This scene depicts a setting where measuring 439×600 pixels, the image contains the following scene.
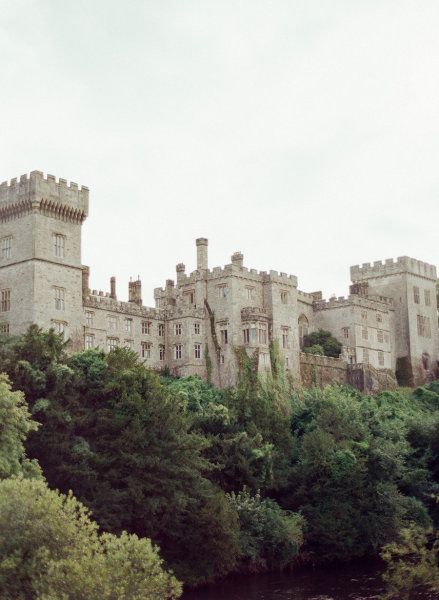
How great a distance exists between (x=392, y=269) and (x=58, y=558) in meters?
68.0

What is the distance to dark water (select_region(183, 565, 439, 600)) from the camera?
49.6m

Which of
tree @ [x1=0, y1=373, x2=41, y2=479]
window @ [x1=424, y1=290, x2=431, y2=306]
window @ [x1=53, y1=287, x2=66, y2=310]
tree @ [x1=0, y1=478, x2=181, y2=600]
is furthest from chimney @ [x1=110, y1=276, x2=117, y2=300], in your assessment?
tree @ [x1=0, y1=478, x2=181, y2=600]

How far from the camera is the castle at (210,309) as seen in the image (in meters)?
64.9

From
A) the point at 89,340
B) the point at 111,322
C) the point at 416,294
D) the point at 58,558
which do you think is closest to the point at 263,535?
the point at 89,340

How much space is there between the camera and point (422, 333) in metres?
94.2

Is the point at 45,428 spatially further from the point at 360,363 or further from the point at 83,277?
the point at 360,363

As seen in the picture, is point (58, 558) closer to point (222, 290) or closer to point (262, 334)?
point (262, 334)

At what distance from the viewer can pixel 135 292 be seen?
76.4 metres

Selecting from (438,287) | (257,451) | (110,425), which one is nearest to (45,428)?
(110,425)

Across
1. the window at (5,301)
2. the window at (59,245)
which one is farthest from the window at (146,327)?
the window at (5,301)

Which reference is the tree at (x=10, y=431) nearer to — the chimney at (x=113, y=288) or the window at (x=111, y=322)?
the window at (x=111, y=322)

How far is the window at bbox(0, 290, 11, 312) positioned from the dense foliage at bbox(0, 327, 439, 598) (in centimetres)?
836

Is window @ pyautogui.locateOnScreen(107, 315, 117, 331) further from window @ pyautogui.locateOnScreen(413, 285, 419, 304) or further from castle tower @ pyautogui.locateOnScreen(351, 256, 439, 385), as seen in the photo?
window @ pyautogui.locateOnScreen(413, 285, 419, 304)

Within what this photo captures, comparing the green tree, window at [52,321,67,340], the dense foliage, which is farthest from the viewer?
window at [52,321,67,340]
